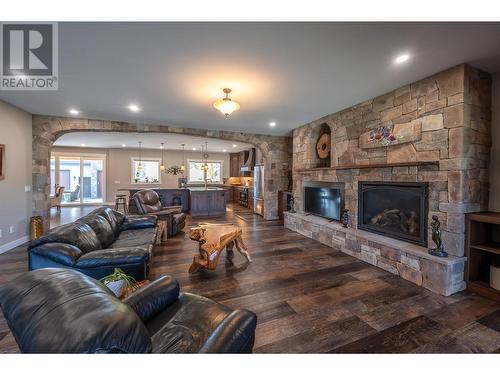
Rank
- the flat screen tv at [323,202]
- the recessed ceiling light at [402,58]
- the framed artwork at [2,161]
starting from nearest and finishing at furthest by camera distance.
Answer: the recessed ceiling light at [402,58] → the framed artwork at [2,161] → the flat screen tv at [323,202]

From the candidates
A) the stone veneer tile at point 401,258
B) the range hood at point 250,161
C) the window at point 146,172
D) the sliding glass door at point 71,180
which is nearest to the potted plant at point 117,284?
the stone veneer tile at point 401,258

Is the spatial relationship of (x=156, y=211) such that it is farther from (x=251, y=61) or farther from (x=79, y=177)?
(x=79, y=177)

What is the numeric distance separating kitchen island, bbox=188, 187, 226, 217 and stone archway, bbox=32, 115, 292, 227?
71.8 inches

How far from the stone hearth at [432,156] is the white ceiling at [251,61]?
25 centimetres

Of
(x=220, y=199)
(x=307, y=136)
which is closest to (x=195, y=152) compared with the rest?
(x=220, y=199)

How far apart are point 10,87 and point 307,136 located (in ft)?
17.8

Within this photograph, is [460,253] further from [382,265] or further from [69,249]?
[69,249]

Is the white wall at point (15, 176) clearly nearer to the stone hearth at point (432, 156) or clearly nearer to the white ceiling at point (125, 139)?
the white ceiling at point (125, 139)

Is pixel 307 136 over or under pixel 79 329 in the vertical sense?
over

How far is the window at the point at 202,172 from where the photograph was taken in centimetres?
1134

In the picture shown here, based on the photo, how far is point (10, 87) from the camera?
3.17m

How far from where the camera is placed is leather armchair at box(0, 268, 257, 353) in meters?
0.76

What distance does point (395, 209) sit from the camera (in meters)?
3.27
